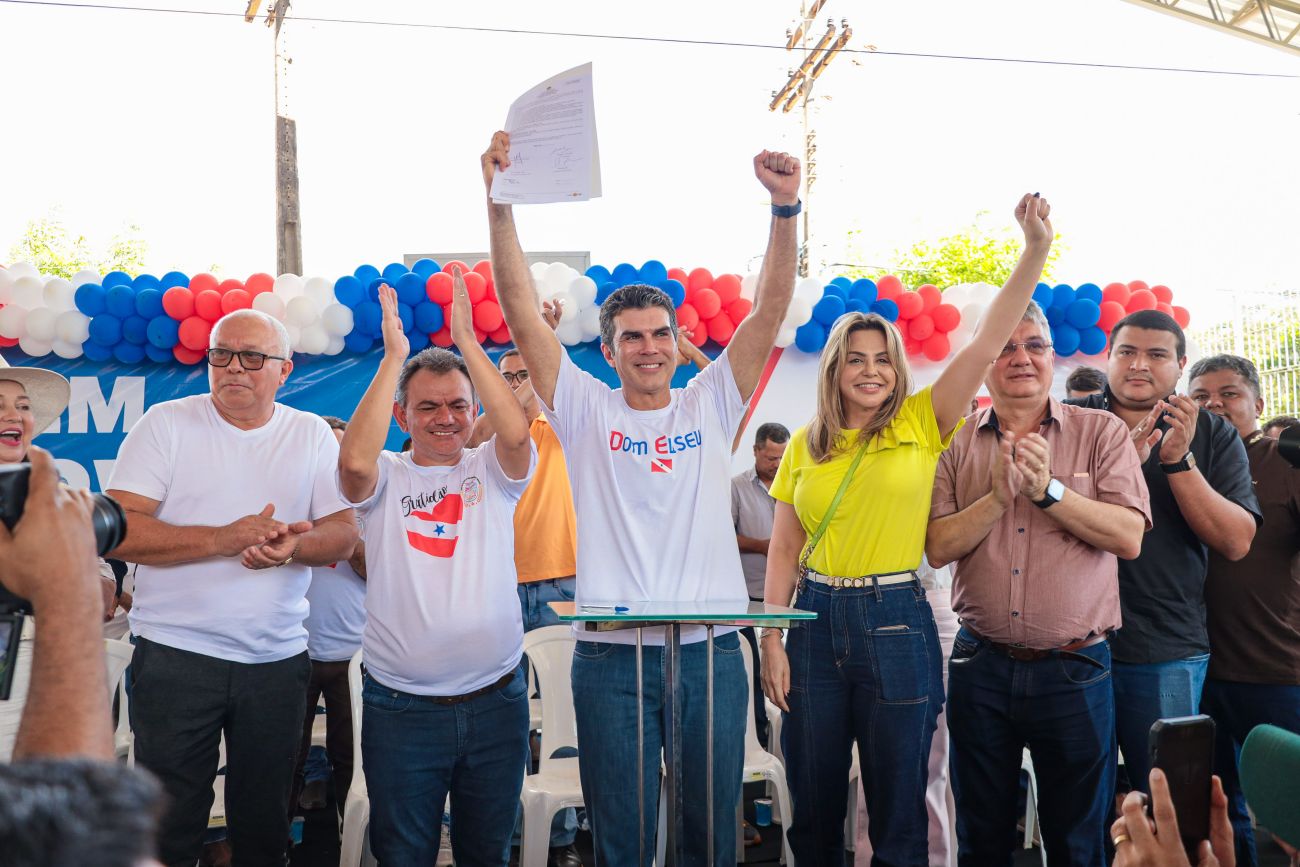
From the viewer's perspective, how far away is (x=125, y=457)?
9.98 ft

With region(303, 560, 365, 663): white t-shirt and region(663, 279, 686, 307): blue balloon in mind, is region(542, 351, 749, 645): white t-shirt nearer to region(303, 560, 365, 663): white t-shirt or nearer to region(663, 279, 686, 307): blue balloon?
region(303, 560, 365, 663): white t-shirt

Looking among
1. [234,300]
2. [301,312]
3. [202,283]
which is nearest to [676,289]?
[301,312]

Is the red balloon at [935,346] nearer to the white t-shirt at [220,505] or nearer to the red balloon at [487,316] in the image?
the red balloon at [487,316]

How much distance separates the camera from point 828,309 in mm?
7082

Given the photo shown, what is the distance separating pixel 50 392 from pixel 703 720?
2.54m

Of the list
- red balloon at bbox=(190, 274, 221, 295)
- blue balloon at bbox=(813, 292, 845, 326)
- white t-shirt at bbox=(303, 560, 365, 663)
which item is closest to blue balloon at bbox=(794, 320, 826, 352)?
blue balloon at bbox=(813, 292, 845, 326)

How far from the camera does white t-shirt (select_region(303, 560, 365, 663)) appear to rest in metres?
4.49

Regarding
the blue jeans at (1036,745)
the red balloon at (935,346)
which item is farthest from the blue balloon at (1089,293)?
the blue jeans at (1036,745)

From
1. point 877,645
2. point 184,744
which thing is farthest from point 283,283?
point 877,645

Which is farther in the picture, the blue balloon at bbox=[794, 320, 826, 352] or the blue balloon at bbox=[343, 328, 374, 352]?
the blue balloon at bbox=[794, 320, 826, 352]

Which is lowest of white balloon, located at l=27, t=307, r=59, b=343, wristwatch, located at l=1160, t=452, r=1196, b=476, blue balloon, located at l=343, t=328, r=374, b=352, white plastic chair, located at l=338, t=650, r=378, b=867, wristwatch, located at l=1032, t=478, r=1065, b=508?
white plastic chair, located at l=338, t=650, r=378, b=867

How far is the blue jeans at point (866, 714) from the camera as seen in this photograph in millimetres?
2779

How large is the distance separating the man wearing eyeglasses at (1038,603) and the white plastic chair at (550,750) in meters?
1.36

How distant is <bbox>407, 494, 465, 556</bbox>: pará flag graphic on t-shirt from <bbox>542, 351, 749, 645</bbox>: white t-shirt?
355 millimetres
